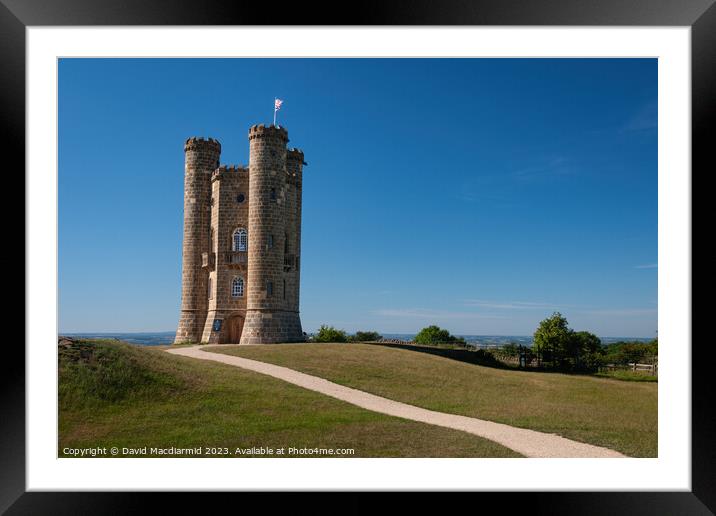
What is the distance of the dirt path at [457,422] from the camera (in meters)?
11.8

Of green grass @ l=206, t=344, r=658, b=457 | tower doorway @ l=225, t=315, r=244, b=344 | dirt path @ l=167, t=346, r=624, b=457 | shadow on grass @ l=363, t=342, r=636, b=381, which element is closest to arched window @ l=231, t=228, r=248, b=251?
tower doorway @ l=225, t=315, r=244, b=344

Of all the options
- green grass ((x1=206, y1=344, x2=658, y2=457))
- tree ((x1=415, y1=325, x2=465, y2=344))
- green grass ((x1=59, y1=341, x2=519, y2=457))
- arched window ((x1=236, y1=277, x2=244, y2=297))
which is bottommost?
tree ((x1=415, y1=325, x2=465, y2=344))

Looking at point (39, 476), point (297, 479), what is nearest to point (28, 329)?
point (39, 476)

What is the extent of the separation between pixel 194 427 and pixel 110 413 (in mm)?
2383

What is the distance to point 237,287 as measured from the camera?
109 ft

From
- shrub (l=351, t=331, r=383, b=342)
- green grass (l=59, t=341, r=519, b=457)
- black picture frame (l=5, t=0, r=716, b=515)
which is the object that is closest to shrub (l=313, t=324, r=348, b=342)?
shrub (l=351, t=331, r=383, b=342)

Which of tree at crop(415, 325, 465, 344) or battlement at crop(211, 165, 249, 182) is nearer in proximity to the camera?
battlement at crop(211, 165, 249, 182)

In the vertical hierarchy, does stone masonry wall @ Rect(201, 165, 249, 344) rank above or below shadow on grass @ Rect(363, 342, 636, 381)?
above

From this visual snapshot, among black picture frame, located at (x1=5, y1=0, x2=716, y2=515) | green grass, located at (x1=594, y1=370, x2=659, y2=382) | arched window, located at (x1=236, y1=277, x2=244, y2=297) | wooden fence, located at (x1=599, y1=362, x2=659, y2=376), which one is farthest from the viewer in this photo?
arched window, located at (x1=236, y1=277, x2=244, y2=297)

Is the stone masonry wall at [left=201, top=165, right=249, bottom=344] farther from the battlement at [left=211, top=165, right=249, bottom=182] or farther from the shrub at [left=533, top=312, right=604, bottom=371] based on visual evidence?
the shrub at [left=533, top=312, right=604, bottom=371]

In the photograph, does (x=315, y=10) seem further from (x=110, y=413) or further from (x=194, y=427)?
(x=110, y=413)

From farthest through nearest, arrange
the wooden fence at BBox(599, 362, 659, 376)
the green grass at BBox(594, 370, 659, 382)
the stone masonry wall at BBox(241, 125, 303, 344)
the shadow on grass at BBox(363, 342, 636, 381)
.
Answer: the stone masonry wall at BBox(241, 125, 303, 344) → the shadow on grass at BBox(363, 342, 636, 381) → the wooden fence at BBox(599, 362, 659, 376) → the green grass at BBox(594, 370, 659, 382)

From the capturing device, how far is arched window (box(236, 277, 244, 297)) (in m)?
33.2

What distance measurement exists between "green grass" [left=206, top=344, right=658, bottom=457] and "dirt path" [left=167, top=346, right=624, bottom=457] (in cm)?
54
